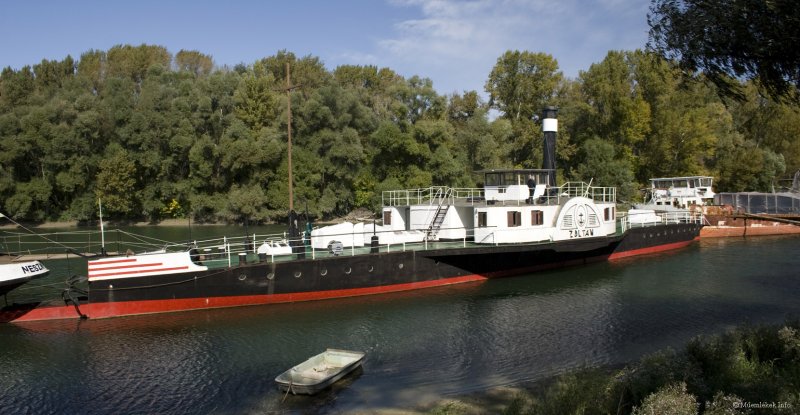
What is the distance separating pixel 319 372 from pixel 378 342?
3536mm

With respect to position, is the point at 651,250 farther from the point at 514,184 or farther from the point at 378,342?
the point at 378,342

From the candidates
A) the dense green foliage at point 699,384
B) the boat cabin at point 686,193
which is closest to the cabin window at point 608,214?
the dense green foliage at point 699,384

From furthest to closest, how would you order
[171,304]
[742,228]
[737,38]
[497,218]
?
[742,228] → [497,218] → [171,304] → [737,38]

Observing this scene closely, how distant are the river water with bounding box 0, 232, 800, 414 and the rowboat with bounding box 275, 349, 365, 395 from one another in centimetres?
27

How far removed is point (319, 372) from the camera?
14.3 meters

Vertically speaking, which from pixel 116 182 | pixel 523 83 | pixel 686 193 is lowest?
pixel 686 193

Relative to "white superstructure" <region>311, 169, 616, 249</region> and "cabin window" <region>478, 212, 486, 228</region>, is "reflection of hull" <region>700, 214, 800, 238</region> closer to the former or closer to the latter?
"white superstructure" <region>311, 169, 616, 249</region>

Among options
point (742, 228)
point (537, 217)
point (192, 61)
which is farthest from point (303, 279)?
point (192, 61)

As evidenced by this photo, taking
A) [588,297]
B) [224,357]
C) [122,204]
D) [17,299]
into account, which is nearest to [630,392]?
[224,357]

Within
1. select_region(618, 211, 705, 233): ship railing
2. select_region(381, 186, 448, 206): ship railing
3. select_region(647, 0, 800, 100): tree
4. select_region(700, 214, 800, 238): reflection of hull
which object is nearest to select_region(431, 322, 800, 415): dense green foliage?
select_region(647, 0, 800, 100): tree

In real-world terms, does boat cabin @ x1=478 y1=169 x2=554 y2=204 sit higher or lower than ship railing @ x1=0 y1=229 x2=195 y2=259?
higher

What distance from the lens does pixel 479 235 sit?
25.8 metres

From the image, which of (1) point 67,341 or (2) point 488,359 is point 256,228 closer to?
(1) point 67,341

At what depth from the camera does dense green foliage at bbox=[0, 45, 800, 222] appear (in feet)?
187
